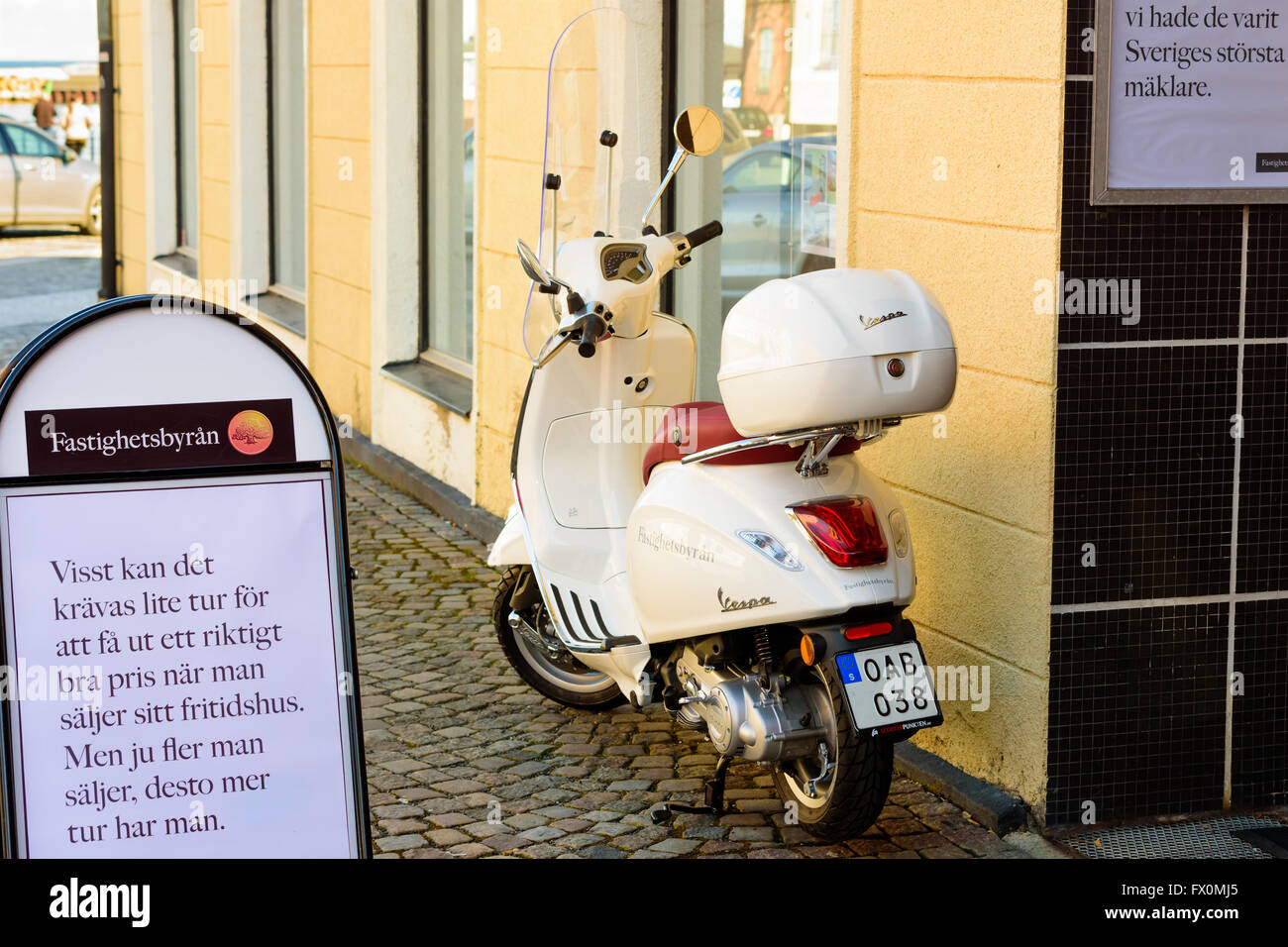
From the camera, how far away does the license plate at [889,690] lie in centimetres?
408

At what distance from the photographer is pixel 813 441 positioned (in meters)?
4.28

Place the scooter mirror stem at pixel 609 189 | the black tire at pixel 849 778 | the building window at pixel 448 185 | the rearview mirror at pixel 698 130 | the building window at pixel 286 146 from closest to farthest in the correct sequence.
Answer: the black tire at pixel 849 778, the rearview mirror at pixel 698 130, the scooter mirror stem at pixel 609 189, the building window at pixel 448 185, the building window at pixel 286 146

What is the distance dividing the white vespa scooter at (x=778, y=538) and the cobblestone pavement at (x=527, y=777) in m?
0.16

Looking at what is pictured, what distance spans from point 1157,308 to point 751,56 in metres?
2.64

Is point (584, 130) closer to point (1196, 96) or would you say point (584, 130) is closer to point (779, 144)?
point (779, 144)

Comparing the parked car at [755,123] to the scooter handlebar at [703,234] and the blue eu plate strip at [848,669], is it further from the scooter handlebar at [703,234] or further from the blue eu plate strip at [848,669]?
the blue eu plate strip at [848,669]

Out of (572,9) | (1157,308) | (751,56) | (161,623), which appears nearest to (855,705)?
(1157,308)

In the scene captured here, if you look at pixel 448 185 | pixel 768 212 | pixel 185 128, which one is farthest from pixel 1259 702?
pixel 185 128

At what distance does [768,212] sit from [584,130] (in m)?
1.34

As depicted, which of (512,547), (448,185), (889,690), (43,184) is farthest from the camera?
(43,184)

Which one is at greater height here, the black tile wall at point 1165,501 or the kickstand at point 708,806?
the black tile wall at point 1165,501

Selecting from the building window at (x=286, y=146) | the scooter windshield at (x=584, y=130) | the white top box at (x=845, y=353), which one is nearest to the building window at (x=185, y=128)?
the building window at (x=286, y=146)

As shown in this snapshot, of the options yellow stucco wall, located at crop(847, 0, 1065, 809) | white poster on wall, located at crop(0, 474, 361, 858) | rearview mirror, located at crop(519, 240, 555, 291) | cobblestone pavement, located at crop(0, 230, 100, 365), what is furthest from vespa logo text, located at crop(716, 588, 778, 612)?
cobblestone pavement, located at crop(0, 230, 100, 365)

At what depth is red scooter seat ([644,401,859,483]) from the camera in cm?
436
